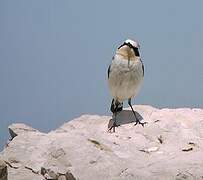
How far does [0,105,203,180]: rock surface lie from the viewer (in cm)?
422

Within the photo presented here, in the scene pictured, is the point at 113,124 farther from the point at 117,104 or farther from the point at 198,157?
the point at 198,157

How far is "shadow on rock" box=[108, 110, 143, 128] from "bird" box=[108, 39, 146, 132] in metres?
0.05

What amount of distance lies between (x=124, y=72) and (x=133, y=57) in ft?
0.77

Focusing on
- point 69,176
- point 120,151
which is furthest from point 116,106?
point 69,176

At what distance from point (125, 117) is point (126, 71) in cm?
65

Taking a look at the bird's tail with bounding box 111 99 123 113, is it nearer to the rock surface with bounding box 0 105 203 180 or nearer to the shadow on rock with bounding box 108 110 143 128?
the shadow on rock with bounding box 108 110 143 128

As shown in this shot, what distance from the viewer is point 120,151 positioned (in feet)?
16.3

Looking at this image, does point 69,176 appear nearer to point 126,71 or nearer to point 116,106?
point 126,71

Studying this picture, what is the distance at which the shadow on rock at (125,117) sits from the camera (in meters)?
6.22

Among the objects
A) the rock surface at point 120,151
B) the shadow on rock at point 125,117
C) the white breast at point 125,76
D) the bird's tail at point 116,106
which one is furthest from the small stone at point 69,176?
the bird's tail at point 116,106

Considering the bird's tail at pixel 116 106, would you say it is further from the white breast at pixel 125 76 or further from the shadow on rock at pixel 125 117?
the white breast at pixel 125 76

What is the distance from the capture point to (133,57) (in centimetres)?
618

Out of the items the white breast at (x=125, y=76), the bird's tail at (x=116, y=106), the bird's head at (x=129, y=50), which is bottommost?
the bird's tail at (x=116, y=106)

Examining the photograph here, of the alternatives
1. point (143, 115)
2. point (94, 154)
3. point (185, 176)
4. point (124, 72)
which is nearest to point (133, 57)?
point (124, 72)
